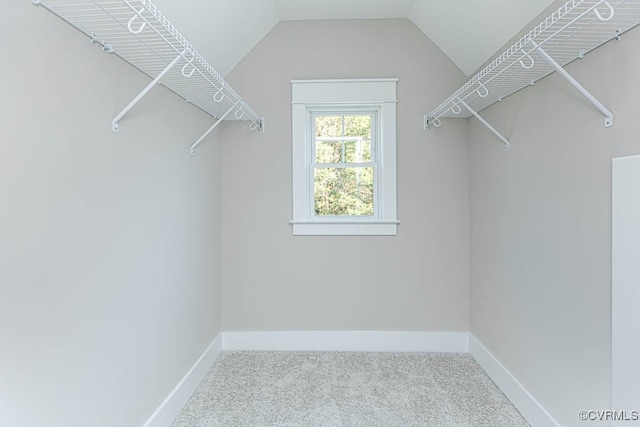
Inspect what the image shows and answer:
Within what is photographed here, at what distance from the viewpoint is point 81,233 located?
121 cm

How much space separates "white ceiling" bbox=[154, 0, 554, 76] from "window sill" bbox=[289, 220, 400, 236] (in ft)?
4.38

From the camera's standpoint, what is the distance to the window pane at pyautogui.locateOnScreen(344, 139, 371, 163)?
9.27 ft

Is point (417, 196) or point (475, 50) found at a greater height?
point (475, 50)

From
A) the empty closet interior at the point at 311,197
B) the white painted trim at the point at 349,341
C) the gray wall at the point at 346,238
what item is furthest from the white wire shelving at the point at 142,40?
the white painted trim at the point at 349,341

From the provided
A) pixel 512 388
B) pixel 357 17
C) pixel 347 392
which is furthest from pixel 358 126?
pixel 512 388

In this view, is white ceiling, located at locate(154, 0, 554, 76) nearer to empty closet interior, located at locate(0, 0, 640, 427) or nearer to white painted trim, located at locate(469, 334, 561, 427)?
empty closet interior, located at locate(0, 0, 640, 427)

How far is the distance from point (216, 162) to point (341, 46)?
53.0 inches

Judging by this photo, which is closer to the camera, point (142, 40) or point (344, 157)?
point (142, 40)

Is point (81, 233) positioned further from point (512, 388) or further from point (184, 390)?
point (512, 388)

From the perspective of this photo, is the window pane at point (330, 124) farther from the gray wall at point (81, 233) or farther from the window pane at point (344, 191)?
the gray wall at point (81, 233)

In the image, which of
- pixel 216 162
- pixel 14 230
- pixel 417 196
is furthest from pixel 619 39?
pixel 216 162

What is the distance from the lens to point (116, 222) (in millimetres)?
1403

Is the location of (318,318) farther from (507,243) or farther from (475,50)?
(475,50)

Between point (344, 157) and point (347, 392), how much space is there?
1.75 metres
